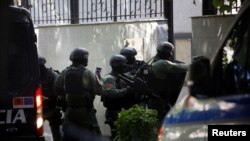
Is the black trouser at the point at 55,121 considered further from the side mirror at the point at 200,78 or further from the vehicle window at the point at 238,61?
the side mirror at the point at 200,78

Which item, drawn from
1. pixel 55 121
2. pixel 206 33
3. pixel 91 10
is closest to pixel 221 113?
pixel 206 33

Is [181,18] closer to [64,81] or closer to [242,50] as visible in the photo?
[64,81]

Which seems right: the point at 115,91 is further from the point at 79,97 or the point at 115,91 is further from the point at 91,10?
the point at 91,10

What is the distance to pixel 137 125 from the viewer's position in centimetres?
720

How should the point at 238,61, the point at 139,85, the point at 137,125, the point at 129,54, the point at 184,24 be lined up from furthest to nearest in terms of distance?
the point at 184,24 < the point at 129,54 < the point at 139,85 < the point at 137,125 < the point at 238,61

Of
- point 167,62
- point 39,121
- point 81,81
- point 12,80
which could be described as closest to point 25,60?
point 12,80

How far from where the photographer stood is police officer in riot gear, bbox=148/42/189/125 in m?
7.98

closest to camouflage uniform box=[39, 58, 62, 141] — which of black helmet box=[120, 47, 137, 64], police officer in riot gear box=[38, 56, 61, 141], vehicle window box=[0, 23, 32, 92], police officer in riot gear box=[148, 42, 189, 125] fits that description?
police officer in riot gear box=[38, 56, 61, 141]

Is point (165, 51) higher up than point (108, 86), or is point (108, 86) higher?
point (165, 51)

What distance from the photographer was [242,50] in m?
3.83

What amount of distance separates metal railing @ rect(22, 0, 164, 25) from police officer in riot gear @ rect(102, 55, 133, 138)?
163 cm

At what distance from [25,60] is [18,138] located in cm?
84

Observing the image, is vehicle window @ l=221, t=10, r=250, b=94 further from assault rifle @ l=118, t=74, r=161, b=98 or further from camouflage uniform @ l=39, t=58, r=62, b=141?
camouflage uniform @ l=39, t=58, r=62, b=141

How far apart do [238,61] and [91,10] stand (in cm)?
668
